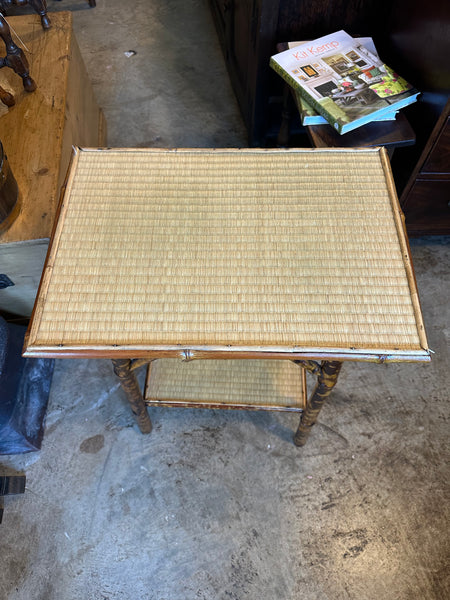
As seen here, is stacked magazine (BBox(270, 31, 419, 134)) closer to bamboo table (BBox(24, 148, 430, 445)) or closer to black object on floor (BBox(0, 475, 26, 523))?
bamboo table (BBox(24, 148, 430, 445))

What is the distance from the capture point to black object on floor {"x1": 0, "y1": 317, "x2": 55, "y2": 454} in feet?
4.85

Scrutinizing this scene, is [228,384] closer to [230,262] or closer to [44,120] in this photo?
[230,262]

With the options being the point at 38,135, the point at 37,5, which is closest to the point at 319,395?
the point at 38,135

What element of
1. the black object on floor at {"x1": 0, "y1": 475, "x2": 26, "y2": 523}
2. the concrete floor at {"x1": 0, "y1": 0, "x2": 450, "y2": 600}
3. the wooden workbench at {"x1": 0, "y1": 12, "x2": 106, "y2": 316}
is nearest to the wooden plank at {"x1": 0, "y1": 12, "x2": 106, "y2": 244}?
the wooden workbench at {"x1": 0, "y1": 12, "x2": 106, "y2": 316}

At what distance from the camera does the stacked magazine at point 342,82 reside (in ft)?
4.86

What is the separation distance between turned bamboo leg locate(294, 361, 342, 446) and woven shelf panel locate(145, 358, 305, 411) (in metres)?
0.07

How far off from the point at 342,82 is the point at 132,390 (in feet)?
4.39

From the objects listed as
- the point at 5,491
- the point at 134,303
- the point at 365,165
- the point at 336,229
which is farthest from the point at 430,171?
the point at 5,491

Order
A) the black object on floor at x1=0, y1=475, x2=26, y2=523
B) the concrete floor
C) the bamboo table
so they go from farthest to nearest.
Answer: the black object on floor at x1=0, y1=475, x2=26, y2=523 < the concrete floor < the bamboo table

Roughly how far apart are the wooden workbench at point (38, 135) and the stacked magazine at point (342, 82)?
0.91 m

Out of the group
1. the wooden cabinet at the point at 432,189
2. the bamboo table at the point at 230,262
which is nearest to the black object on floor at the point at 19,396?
the bamboo table at the point at 230,262

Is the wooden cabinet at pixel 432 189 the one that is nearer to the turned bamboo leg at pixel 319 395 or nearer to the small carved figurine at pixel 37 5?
the turned bamboo leg at pixel 319 395

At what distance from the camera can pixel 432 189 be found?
1748 mm

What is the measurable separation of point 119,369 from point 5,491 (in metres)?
0.80
